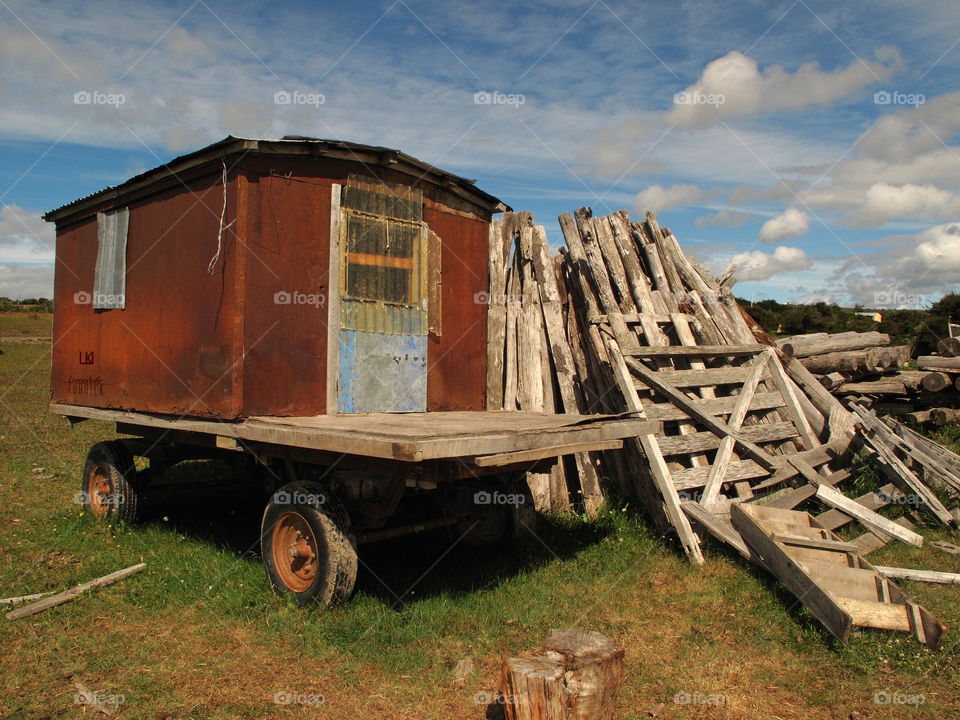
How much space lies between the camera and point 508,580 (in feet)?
18.9

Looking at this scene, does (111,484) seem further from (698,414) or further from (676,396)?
(698,414)

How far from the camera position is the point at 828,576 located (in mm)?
5043

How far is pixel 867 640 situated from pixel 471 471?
9.03 ft

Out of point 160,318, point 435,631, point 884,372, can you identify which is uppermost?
point 160,318

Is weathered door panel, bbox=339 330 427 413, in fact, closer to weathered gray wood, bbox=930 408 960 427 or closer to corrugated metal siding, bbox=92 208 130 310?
corrugated metal siding, bbox=92 208 130 310

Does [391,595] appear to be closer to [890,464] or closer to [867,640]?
[867,640]

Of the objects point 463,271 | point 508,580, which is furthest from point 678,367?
point 508,580

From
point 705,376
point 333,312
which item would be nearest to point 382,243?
point 333,312

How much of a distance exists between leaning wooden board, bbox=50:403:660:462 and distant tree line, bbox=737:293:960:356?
24.0 meters

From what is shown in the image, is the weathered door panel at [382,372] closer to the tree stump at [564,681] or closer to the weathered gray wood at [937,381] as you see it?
the tree stump at [564,681]

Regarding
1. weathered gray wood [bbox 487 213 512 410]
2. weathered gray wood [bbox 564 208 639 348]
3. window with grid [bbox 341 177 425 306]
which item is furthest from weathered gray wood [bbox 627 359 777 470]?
window with grid [bbox 341 177 425 306]

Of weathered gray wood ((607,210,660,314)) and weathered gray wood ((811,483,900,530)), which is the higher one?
weathered gray wood ((607,210,660,314))

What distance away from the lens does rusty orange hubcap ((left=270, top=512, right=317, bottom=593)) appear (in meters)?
5.29

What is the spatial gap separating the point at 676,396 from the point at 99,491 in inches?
261
